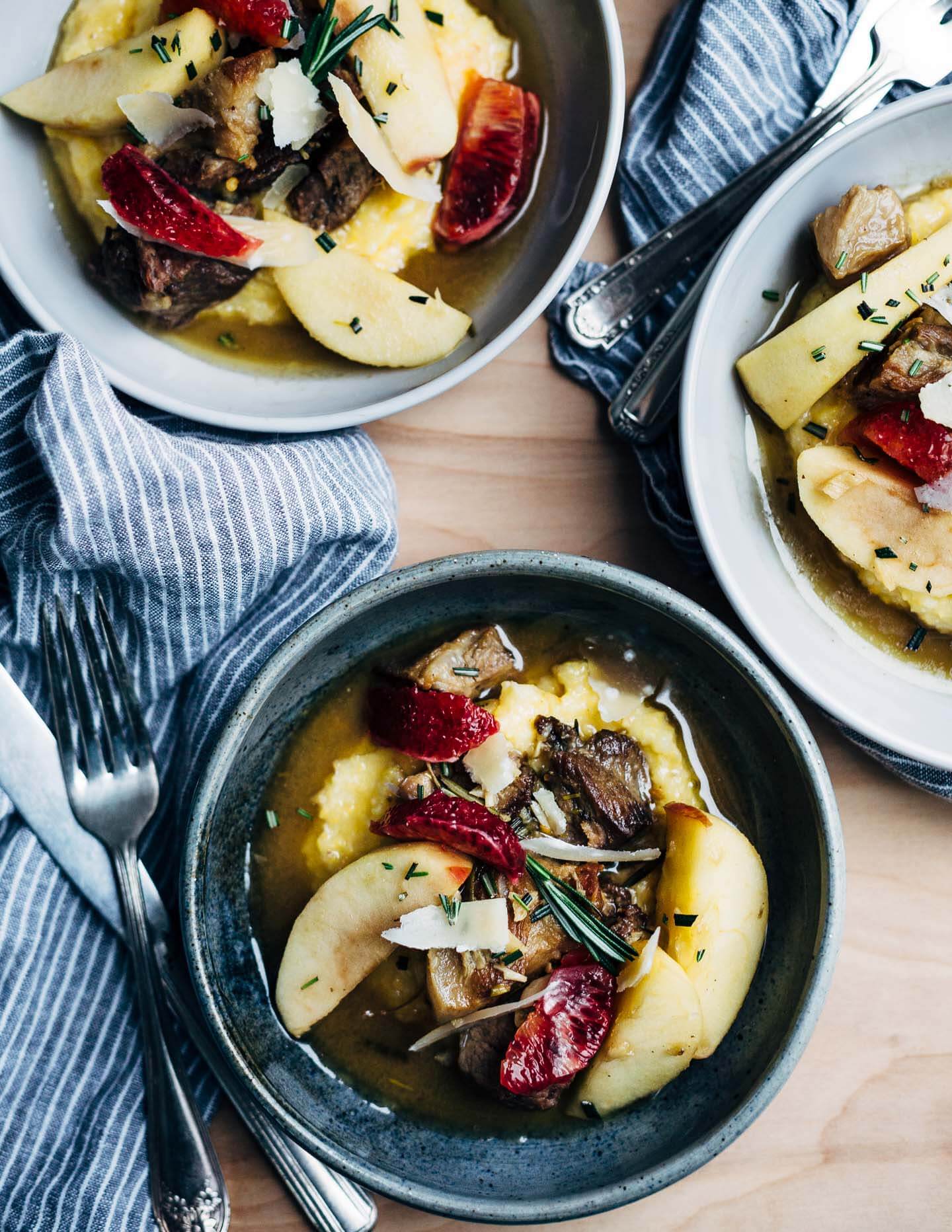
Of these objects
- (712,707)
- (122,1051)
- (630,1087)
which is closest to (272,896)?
(122,1051)

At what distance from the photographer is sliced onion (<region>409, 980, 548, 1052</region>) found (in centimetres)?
206

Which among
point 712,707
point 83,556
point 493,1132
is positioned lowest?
point 493,1132

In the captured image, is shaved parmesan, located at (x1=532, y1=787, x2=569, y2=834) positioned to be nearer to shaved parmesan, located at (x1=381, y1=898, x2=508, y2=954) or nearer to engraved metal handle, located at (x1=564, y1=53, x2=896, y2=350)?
shaved parmesan, located at (x1=381, y1=898, x2=508, y2=954)

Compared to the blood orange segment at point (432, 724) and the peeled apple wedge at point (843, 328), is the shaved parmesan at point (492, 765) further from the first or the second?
the peeled apple wedge at point (843, 328)

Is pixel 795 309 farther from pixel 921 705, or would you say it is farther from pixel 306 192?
pixel 306 192

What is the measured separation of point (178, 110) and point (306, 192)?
0.30 m

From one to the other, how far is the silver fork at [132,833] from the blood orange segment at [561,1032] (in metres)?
0.70

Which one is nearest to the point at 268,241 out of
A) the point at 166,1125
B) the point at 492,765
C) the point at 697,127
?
the point at 697,127

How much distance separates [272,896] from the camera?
2.25 metres

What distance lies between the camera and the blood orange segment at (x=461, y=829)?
6.63 feet

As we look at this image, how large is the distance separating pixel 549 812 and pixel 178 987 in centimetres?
89

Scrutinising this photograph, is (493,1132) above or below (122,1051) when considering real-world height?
below

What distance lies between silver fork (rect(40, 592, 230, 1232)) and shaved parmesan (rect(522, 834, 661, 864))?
2.67ft

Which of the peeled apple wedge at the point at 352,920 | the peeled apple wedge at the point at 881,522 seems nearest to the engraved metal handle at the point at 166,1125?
the peeled apple wedge at the point at 352,920
